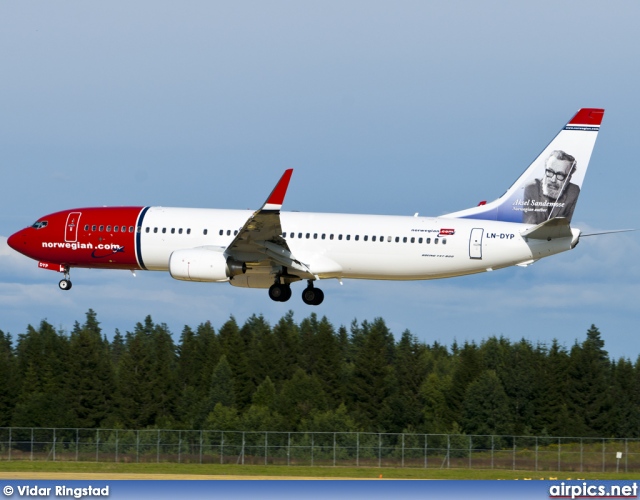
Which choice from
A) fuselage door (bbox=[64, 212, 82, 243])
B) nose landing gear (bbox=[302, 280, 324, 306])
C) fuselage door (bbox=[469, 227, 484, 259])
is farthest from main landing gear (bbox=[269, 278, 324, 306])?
fuselage door (bbox=[64, 212, 82, 243])

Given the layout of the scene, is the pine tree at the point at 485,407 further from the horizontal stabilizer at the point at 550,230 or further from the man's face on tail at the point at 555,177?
the horizontal stabilizer at the point at 550,230

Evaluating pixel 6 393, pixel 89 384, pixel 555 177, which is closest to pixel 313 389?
pixel 89 384

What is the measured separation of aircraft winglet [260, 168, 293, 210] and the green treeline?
52.3 m

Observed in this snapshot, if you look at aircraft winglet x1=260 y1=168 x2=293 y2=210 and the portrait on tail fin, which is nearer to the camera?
aircraft winglet x1=260 y1=168 x2=293 y2=210

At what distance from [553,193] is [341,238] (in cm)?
1053

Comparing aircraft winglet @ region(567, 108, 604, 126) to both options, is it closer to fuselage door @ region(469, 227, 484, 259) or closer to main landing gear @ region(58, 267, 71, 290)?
fuselage door @ region(469, 227, 484, 259)

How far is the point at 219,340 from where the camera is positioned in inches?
5463

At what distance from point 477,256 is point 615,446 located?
42.9 feet

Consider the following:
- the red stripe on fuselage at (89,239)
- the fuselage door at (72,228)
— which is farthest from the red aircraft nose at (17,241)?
the fuselage door at (72,228)

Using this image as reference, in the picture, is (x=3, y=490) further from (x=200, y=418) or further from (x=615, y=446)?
(x=200, y=418)

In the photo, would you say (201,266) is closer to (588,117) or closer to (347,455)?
(347,455)

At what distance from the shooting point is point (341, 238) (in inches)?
2291

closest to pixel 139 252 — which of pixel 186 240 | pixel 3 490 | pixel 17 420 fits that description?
pixel 186 240

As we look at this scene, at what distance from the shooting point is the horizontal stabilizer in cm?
5411
